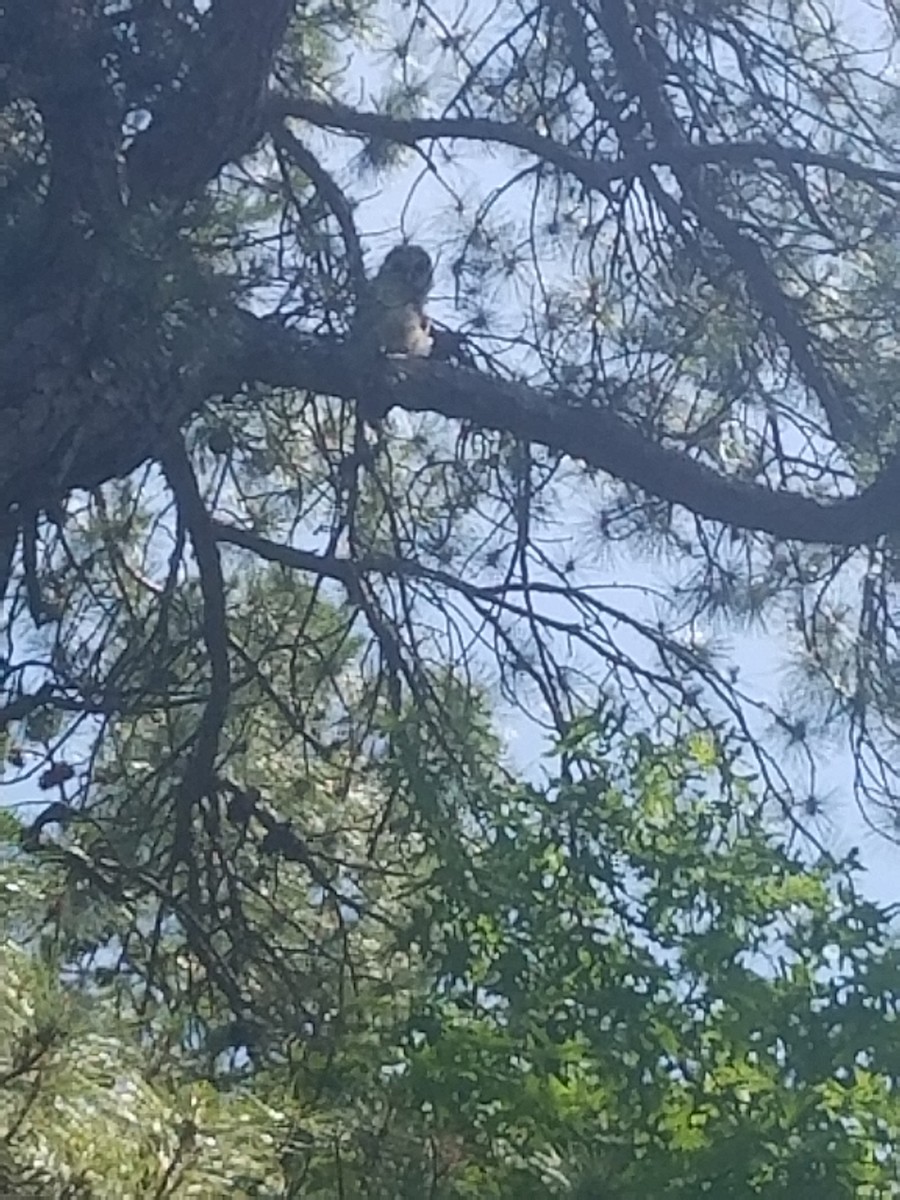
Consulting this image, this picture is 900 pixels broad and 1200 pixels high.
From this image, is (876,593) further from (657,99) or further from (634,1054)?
(634,1054)

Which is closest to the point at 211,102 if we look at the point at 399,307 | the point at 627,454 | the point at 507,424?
the point at 399,307

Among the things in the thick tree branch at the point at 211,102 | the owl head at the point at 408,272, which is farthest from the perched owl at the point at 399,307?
the thick tree branch at the point at 211,102

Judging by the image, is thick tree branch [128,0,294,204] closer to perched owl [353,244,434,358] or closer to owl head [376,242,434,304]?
perched owl [353,244,434,358]

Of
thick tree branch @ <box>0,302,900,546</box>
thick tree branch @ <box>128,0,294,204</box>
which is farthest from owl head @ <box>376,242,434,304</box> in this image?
thick tree branch @ <box>128,0,294,204</box>

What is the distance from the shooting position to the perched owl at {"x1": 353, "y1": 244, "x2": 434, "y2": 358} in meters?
2.80

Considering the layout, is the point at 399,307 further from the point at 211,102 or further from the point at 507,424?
the point at 211,102

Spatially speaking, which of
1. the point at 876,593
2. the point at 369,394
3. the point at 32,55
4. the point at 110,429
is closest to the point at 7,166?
the point at 32,55

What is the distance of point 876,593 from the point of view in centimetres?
310

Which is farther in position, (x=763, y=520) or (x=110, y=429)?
(x=763, y=520)

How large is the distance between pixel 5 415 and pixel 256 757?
3.48ft

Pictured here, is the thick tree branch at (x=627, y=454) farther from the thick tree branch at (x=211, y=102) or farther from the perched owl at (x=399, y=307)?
the thick tree branch at (x=211, y=102)

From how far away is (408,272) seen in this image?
3076 mm

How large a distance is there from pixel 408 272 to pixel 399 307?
161mm

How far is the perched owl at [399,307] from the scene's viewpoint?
2799 millimetres
